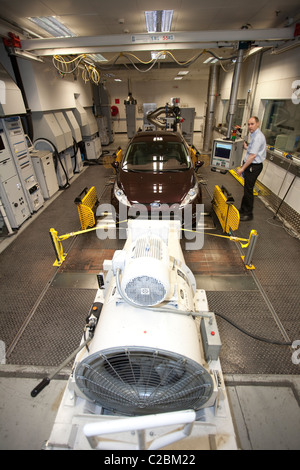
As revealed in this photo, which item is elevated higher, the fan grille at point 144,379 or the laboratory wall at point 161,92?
the laboratory wall at point 161,92

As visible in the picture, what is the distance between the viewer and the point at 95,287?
117 inches

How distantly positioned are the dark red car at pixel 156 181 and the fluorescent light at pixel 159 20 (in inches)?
85.7

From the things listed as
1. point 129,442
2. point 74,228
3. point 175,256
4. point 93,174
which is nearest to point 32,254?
point 74,228

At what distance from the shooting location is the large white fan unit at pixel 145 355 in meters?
1.13

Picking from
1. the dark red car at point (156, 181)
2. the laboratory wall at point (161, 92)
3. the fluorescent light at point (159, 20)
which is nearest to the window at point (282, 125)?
the dark red car at point (156, 181)

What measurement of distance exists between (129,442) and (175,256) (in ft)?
3.86

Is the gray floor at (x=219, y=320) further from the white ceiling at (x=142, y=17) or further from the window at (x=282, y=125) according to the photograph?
the white ceiling at (x=142, y=17)

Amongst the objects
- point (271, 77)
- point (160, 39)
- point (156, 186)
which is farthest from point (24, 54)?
point (271, 77)

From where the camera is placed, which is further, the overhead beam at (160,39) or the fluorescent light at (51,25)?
the fluorescent light at (51,25)

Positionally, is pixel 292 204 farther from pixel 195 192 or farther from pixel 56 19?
pixel 56 19

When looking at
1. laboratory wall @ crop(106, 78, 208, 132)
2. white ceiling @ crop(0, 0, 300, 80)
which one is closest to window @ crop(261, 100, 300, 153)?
white ceiling @ crop(0, 0, 300, 80)

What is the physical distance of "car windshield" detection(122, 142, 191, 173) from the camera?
425 centimetres

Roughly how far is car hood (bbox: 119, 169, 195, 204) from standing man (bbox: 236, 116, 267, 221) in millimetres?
1068

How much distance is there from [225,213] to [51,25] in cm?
526
